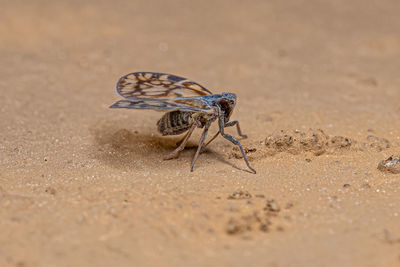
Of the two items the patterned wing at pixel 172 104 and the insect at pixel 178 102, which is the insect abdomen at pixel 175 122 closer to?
the insect at pixel 178 102

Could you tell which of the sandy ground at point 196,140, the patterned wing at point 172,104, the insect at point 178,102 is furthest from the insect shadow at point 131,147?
the patterned wing at point 172,104

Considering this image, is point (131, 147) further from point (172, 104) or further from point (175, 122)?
point (172, 104)

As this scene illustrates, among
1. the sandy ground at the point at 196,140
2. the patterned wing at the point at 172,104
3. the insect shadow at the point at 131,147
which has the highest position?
the patterned wing at the point at 172,104

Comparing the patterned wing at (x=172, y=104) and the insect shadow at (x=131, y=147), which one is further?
the insect shadow at (x=131, y=147)

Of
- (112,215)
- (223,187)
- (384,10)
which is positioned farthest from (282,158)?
(384,10)

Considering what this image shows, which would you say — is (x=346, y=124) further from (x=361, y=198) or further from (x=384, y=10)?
(x=384, y=10)

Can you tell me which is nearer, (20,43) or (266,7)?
(20,43)

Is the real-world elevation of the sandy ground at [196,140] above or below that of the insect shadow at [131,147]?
above

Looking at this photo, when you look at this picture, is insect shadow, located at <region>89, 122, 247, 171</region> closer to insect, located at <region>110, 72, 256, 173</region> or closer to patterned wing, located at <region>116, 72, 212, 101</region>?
insect, located at <region>110, 72, 256, 173</region>
